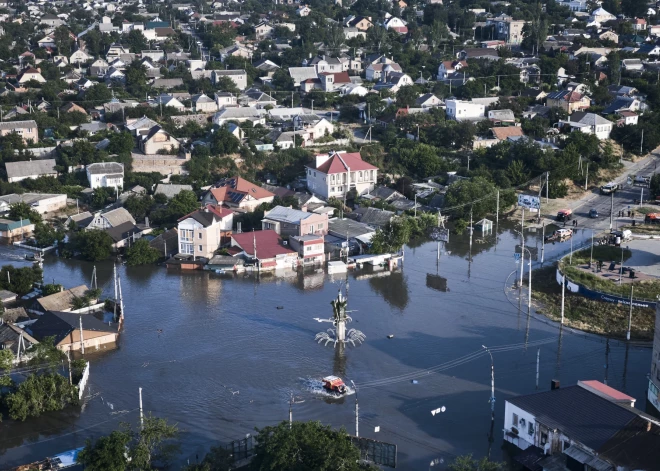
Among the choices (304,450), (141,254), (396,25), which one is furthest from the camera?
(396,25)

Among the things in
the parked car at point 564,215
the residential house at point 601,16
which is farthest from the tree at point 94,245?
the residential house at point 601,16

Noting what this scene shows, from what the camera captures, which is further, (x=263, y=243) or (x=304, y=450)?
(x=263, y=243)

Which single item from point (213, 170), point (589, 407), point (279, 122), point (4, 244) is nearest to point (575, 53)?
point (279, 122)

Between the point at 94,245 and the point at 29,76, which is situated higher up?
the point at 29,76

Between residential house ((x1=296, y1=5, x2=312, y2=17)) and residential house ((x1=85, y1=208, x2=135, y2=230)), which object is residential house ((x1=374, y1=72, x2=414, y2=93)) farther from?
residential house ((x1=296, y1=5, x2=312, y2=17))

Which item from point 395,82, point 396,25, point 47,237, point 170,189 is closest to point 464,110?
point 395,82

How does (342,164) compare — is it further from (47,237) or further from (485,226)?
(47,237)

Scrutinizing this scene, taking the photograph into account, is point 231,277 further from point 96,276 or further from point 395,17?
point 395,17
